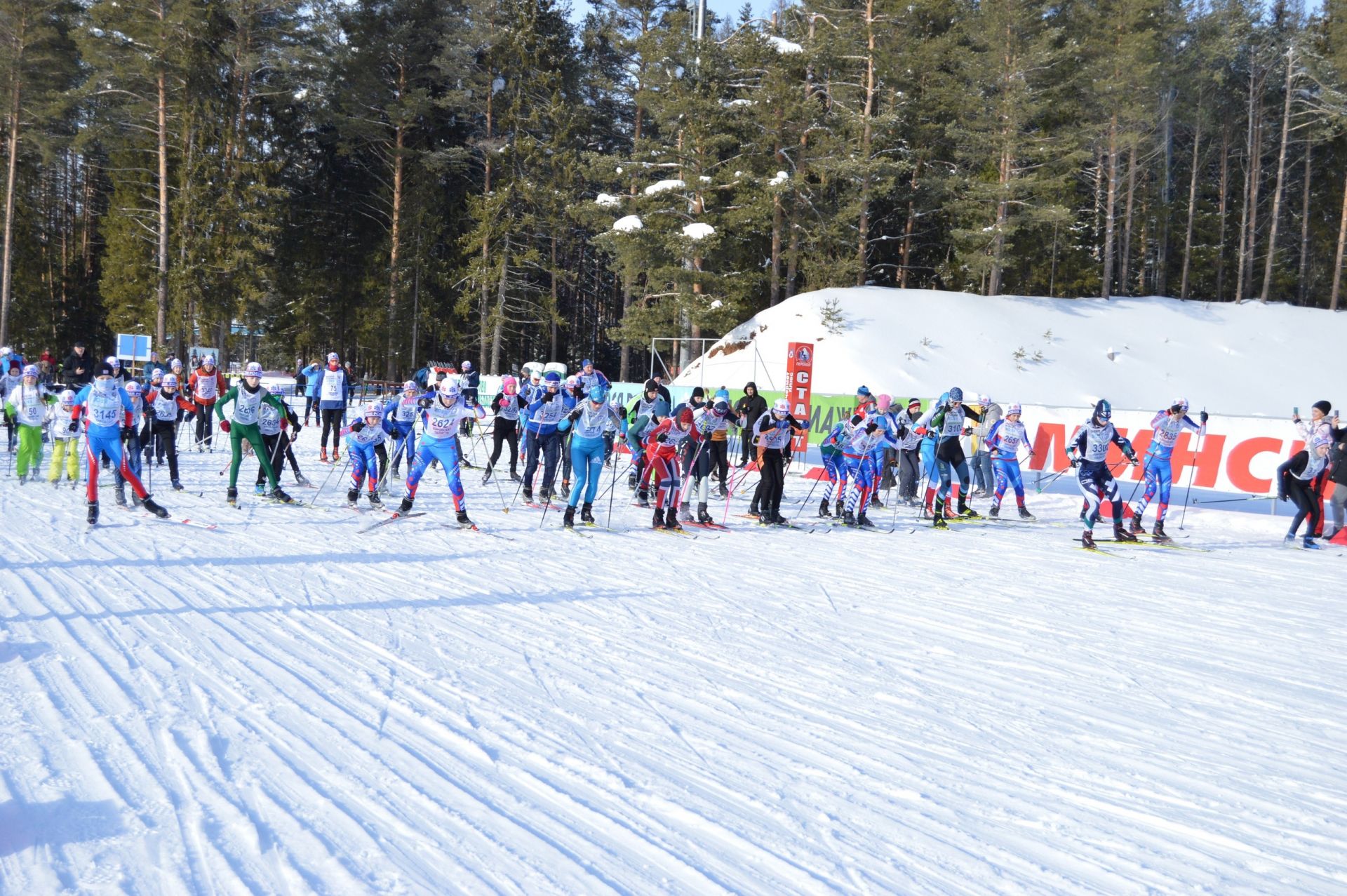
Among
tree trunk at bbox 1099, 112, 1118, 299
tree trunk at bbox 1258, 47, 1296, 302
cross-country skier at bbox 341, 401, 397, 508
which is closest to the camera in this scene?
cross-country skier at bbox 341, 401, 397, 508

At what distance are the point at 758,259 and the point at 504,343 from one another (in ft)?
40.4

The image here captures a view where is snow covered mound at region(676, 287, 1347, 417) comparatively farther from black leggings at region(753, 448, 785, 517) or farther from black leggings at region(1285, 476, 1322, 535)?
black leggings at region(753, 448, 785, 517)

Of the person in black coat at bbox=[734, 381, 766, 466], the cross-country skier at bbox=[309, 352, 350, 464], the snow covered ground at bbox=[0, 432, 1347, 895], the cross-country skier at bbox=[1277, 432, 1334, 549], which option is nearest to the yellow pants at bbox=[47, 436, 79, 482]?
the cross-country skier at bbox=[309, 352, 350, 464]

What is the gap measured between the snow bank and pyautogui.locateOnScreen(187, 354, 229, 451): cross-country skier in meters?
18.8

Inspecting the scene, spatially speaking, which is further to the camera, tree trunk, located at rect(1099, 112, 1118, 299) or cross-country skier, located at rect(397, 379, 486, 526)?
tree trunk, located at rect(1099, 112, 1118, 299)

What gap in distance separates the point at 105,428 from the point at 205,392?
25.0ft

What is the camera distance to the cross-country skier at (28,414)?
1304 cm

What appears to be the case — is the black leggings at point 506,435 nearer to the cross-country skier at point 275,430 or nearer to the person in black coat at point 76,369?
the cross-country skier at point 275,430

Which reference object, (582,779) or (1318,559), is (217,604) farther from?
(1318,559)

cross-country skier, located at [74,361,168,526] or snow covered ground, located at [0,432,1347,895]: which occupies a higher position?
cross-country skier, located at [74,361,168,526]

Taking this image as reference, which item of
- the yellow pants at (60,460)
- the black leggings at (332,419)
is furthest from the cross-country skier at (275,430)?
the black leggings at (332,419)

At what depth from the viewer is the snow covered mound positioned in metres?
30.1

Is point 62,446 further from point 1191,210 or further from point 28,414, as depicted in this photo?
point 1191,210

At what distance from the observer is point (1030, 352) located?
32500 mm
